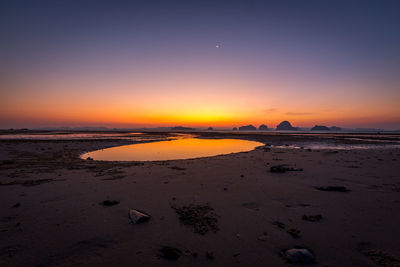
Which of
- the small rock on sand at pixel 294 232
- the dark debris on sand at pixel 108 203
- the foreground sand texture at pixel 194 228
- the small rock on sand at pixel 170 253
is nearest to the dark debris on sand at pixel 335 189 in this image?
the foreground sand texture at pixel 194 228

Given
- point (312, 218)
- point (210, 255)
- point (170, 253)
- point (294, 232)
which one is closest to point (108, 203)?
point (170, 253)

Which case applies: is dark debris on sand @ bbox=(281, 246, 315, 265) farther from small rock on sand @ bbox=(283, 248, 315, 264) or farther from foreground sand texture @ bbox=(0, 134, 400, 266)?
foreground sand texture @ bbox=(0, 134, 400, 266)

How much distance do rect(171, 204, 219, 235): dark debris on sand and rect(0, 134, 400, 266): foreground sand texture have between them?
3.9 inches

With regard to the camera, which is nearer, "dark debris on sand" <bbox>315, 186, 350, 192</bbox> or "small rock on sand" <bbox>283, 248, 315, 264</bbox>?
"small rock on sand" <bbox>283, 248, 315, 264</bbox>

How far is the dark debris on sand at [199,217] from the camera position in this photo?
4435mm

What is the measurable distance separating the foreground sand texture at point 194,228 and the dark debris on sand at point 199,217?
0.10 m

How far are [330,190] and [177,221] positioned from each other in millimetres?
6117

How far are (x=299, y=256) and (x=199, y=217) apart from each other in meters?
2.44

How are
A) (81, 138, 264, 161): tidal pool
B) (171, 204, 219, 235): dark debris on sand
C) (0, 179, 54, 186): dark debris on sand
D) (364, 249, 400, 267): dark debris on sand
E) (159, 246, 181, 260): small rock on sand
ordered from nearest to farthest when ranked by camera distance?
(364, 249, 400, 267): dark debris on sand
(159, 246, 181, 260): small rock on sand
(171, 204, 219, 235): dark debris on sand
(0, 179, 54, 186): dark debris on sand
(81, 138, 264, 161): tidal pool

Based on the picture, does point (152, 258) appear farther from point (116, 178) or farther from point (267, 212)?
point (116, 178)

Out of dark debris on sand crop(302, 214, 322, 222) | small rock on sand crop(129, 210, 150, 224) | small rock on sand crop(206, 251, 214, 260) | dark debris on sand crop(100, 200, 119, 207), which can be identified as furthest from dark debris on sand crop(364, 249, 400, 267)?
dark debris on sand crop(100, 200, 119, 207)

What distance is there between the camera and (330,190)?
7.08 metres

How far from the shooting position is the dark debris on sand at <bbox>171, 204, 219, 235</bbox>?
444cm

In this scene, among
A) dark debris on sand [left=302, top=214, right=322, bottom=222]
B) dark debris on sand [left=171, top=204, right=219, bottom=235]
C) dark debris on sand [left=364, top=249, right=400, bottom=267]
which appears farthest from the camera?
dark debris on sand [left=302, top=214, right=322, bottom=222]
